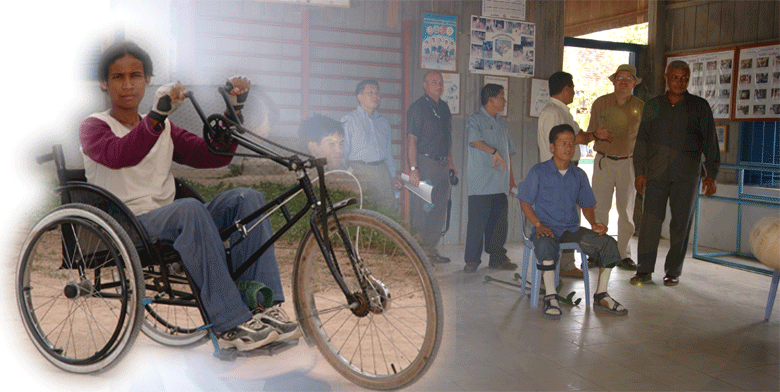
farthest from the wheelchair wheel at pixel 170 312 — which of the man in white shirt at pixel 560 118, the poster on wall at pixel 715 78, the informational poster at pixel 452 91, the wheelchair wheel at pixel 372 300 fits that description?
the poster on wall at pixel 715 78

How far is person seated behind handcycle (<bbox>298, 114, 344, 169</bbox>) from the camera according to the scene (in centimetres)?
375

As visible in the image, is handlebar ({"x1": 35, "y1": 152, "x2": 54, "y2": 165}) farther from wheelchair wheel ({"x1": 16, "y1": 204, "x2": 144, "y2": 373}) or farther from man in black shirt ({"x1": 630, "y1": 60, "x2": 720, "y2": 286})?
man in black shirt ({"x1": 630, "y1": 60, "x2": 720, "y2": 286})

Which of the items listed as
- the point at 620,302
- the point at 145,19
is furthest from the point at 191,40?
the point at 620,302

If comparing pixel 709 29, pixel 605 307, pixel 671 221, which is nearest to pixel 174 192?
pixel 605 307

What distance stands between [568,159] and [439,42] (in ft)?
6.50

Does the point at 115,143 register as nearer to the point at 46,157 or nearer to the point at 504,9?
the point at 46,157

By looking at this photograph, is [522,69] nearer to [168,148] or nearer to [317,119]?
[317,119]

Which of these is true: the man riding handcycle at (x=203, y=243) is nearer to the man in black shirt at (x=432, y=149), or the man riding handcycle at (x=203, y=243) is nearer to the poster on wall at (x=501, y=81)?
the man in black shirt at (x=432, y=149)

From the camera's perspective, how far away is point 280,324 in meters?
2.13

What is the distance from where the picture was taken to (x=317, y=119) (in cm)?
427

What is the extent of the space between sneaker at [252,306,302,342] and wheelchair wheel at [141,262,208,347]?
200 millimetres

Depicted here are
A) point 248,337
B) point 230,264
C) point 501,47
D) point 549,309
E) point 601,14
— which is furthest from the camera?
point 601,14

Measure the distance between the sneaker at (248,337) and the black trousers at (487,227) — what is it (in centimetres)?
224

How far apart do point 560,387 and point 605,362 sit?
362 mm
